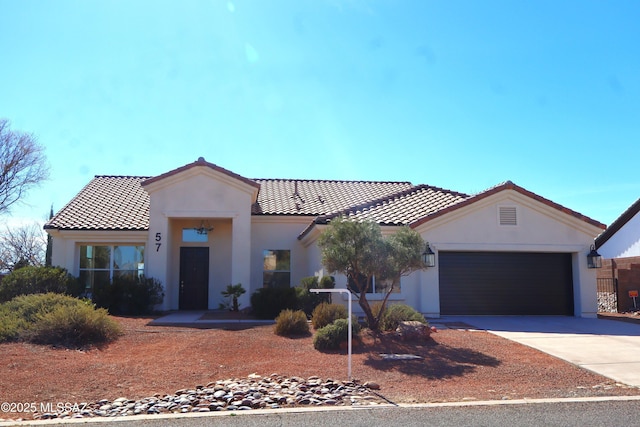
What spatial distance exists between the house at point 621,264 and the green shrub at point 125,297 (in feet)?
60.3

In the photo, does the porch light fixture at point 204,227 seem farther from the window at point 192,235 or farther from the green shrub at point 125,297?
the green shrub at point 125,297

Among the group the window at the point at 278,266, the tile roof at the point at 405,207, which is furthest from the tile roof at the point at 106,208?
the tile roof at the point at 405,207

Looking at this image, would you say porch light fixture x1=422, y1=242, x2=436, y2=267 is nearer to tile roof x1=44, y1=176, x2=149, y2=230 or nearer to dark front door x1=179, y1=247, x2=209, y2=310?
dark front door x1=179, y1=247, x2=209, y2=310

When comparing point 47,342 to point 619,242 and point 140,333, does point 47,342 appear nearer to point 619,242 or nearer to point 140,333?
point 140,333

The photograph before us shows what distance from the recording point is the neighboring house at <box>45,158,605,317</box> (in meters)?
17.0

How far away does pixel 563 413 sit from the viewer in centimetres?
706

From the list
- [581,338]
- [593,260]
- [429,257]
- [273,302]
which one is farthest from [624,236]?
[273,302]

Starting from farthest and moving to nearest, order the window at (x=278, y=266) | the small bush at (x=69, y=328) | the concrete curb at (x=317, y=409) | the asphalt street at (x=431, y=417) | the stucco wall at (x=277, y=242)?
the window at (x=278, y=266) → the stucco wall at (x=277, y=242) → the small bush at (x=69, y=328) → the concrete curb at (x=317, y=409) → the asphalt street at (x=431, y=417)

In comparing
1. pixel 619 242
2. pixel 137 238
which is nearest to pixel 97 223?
pixel 137 238

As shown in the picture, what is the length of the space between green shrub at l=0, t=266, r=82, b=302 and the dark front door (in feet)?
12.6

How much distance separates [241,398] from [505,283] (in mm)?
11878

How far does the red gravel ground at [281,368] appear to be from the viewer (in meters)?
8.26

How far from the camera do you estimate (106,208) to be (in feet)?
71.9

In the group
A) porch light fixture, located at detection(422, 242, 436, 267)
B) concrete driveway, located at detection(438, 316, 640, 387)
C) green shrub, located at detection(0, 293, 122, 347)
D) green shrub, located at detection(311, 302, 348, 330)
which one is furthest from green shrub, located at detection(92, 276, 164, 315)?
concrete driveway, located at detection(438, 316, 640, 387)
